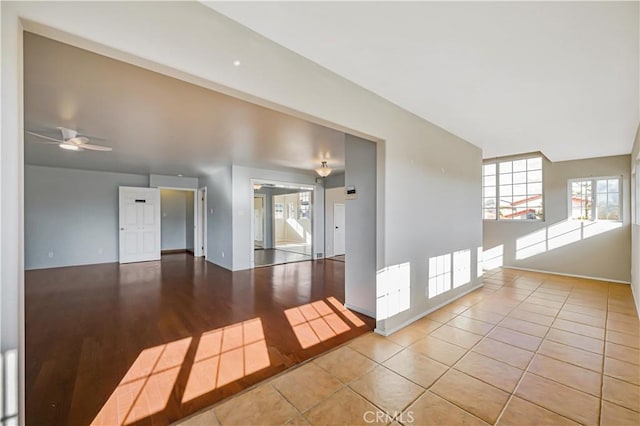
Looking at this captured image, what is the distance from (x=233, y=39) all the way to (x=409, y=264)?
283 centimetres

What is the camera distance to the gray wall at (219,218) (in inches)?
247

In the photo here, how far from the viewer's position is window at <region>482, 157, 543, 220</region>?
6156 millimetres

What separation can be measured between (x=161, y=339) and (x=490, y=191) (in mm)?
7520

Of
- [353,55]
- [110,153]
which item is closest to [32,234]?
[110,153]

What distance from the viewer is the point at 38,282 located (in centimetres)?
512

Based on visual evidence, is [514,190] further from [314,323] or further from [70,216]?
[70,216]

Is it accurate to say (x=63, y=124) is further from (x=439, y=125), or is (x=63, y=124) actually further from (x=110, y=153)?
(x=439, y=125)

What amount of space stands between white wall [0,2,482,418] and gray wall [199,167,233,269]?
4292mm

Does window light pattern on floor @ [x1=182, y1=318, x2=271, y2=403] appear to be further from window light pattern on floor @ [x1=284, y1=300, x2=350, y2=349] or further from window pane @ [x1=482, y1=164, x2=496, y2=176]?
window pane @ [x1=482, y1=164, x2=496, y2=176]

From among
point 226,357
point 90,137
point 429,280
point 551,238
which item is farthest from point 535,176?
point 90,137

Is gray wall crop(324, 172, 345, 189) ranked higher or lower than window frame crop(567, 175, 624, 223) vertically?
higher

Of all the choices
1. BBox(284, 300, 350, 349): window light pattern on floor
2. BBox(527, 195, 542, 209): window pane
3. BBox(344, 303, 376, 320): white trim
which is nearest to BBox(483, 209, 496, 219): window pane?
BBox(527, 195, 542, 209): window pane

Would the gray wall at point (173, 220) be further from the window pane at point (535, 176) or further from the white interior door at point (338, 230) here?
the window pane at point (535, 176)

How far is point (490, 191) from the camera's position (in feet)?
22.4
